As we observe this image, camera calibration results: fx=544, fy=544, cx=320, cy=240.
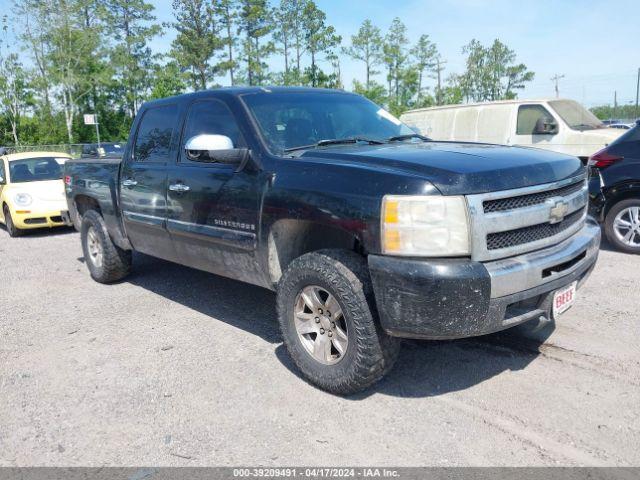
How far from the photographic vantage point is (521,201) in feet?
9.96

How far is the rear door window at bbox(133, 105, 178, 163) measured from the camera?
472cm

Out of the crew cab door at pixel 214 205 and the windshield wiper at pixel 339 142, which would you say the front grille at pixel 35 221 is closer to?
the crew cab door at pixel 214 205

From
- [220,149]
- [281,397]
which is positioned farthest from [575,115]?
[281,397]

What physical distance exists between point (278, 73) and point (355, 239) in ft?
138

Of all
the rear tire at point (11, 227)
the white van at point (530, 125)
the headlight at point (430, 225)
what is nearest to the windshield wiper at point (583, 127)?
the white van at point (530, 125)

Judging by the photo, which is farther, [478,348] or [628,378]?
[478,348]

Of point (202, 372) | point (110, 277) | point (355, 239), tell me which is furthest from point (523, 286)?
point (110, 277)

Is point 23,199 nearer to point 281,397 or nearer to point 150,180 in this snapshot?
point 150,180

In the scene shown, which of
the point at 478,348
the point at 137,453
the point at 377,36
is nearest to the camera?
the point at 137,453

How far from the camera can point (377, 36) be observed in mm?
42156

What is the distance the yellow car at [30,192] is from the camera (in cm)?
970

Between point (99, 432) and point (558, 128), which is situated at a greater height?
point (558, 128)

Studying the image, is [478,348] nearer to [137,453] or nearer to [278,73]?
[137,453]

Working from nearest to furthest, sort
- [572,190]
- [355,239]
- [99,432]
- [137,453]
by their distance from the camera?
[137,453], [99,432], [355,239], [572,190]
